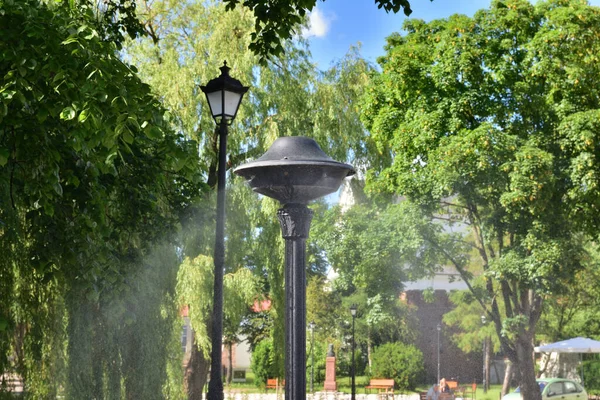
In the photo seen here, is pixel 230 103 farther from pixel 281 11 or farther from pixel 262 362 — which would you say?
pixel 262 362

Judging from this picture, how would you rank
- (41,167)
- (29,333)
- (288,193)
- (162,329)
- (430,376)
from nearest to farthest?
1. (288,193)
2. (41,167)
3. (29,333)
4. (162,329)
5. (430,376)

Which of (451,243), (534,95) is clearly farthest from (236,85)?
(451,243)

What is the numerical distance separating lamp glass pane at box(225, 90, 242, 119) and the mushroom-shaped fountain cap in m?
4.11

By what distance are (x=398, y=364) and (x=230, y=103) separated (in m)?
31.5

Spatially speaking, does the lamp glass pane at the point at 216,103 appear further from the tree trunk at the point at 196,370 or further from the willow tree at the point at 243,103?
the tree trunk at the point at 196,370

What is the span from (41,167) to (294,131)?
1293 centimetres

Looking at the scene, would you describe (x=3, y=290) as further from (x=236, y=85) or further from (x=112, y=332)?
(x=236, y=85)

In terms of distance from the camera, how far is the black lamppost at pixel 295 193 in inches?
242

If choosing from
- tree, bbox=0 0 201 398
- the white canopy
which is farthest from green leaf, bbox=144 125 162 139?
the white canopy

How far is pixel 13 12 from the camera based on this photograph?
704cm

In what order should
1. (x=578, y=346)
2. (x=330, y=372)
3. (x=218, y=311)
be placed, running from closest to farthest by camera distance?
(x=218, y=311) < (x=578, y=346) < (x=330, y=372)

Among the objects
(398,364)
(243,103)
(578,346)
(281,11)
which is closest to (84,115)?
(281,11)

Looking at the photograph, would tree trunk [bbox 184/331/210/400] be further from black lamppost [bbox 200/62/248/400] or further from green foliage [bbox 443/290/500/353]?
green foliage [bbox 443/290/500/353]

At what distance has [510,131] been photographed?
23422 millimetres
